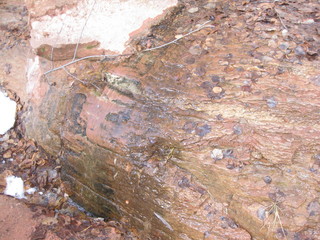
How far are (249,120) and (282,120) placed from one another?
0.24 meters

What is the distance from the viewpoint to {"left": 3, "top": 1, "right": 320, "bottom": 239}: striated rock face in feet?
7.33

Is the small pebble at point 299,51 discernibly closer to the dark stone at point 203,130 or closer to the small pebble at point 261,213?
Answer: the dark stone at point 203,130

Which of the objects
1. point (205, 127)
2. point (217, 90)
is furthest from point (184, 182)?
point (217, 90)

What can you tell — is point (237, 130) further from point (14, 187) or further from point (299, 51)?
point (14, 187)

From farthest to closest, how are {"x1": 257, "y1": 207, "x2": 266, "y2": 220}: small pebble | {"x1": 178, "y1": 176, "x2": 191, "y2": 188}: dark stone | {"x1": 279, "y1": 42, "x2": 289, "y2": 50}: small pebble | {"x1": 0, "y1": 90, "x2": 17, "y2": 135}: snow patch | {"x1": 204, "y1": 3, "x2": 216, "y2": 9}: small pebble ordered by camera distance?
{"x1": 0, "y1": 90, "x2": 17, "y2": 135}: snow patch, {"x1": 204, "y1": 3, "x2": 216, "y2": 9}: small pebble, {"x1": 279, "y1": 42, "x2": 289, "y2": 50}: small pebble, {"x1": 178, "y1": 176, "x2": 191, "y2": 188}: dark stone, {"x1": 257, "y1": 207, "x2": 266, "y2": 220}: small pebble

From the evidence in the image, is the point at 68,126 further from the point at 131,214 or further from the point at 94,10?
the point at 94,10

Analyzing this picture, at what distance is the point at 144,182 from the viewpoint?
2643 millimetres

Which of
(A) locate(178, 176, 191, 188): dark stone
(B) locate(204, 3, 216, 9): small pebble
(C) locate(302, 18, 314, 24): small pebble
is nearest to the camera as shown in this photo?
(A) locate(178, 176, 191, 188): dark stone

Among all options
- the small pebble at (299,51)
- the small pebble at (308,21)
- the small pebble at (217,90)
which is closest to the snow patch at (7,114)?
the small pebble at (217,90)

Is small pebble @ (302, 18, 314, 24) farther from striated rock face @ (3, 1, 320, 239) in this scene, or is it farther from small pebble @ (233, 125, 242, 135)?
small pebble @ (233, 125, 242, 135)

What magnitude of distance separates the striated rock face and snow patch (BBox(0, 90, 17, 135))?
71 centimetres

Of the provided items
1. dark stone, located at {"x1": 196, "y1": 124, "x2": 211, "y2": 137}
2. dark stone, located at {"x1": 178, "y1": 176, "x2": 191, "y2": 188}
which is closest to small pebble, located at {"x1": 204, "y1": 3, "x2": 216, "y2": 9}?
dark stone, located at {"x1": 196, "y1": 124, "x2": 211, "y2": 137}

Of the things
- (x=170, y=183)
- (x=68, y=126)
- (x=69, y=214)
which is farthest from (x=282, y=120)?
(x=69, y=214)

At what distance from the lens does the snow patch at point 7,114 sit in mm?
3662
